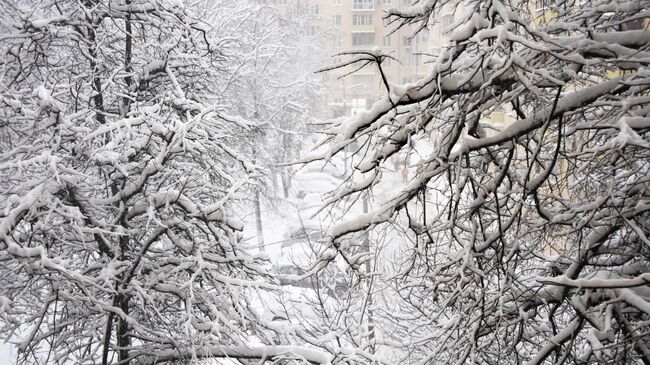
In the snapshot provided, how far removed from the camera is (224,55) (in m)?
7.53

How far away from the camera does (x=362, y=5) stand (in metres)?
47.6

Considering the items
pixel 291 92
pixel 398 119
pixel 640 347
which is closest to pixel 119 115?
pixel 398 119

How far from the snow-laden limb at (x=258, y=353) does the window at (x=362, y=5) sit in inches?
1789

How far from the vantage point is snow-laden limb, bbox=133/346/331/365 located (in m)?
5.36

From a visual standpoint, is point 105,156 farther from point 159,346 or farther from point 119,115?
point 159,346

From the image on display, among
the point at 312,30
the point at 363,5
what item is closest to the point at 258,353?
the point at 312,30

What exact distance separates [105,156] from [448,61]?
4.01 meters

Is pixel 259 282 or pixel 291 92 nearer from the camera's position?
pixel 259 282

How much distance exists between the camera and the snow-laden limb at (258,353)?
536cm

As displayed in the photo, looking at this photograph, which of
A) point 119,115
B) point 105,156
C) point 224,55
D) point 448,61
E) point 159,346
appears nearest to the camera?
point 448,61

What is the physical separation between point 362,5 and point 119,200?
45.0 meters

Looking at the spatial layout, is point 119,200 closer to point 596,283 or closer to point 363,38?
point 596,283

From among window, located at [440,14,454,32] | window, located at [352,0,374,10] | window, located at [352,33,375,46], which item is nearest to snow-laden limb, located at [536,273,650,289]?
window, located at [440,14,454,32]

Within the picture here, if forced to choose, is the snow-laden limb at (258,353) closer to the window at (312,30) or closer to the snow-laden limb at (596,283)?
the snow-laden limb at (596,283)
